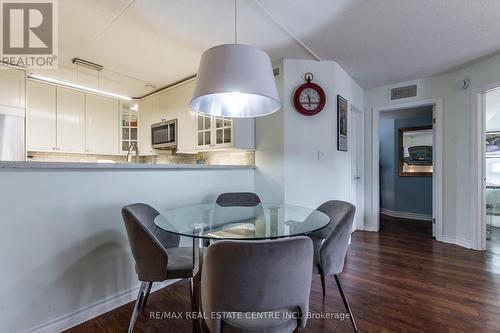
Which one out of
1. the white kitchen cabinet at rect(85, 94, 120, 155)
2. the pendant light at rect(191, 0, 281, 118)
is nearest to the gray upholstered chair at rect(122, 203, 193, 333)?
the pendant light at rect(191, 0, 281, 118)

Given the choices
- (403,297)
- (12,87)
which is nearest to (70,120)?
(12,87)

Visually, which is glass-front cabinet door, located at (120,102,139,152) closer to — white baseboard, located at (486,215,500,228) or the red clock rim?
the red clock rim

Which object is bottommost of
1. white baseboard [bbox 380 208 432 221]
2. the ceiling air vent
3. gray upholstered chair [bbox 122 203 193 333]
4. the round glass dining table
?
white baseboard [bbox 380 208 432 221]

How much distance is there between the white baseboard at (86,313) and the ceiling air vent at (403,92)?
4.23 m

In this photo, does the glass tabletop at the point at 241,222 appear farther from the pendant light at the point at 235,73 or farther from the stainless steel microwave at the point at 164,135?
the stainless steel microwave at the point at 164,135

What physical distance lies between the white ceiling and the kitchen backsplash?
1263 millimetres

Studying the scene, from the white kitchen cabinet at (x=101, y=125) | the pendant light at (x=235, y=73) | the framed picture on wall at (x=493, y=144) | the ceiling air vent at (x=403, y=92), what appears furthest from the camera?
the framed picture on wall at (x=493, y=144)

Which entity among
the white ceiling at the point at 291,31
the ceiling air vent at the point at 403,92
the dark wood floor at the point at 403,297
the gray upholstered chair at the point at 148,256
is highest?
the white ceiling at the point at 291,31

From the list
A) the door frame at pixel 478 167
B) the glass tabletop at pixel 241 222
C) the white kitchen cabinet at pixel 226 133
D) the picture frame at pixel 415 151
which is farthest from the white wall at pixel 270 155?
the picture frame at pixel 415 151

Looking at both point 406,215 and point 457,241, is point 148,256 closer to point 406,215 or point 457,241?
point 457,241

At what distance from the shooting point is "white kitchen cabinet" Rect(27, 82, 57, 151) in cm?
351

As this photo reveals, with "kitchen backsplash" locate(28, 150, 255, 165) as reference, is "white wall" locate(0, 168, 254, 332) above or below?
A: below

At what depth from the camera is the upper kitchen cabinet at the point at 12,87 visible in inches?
117

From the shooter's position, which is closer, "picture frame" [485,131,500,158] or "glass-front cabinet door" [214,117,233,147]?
"glass-front cabinet door" [214,117,233,147]
